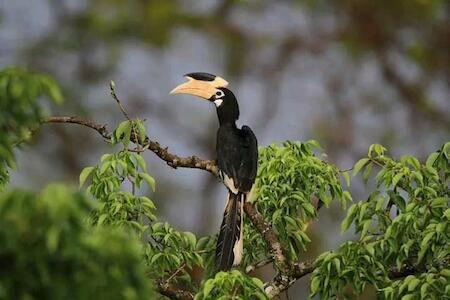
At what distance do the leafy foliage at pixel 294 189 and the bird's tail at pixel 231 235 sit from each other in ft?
0.24

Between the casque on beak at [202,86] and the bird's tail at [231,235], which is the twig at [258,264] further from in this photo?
the casque on beak at [202,86]

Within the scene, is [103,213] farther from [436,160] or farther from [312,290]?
[436,160]

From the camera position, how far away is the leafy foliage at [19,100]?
246 cm

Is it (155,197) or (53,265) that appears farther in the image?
(155,197)

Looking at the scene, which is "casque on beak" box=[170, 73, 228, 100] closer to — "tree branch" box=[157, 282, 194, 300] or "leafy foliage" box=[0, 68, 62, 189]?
"tree branch" box=[157, 282, 194, 300]

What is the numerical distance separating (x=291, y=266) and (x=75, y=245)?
1.93 metres

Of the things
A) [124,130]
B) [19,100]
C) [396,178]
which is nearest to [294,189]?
[396,178]

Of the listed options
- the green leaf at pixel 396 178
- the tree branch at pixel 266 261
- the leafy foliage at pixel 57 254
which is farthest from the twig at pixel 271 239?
the leafy foliage at pixel 57 254

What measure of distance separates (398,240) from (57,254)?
1804mm

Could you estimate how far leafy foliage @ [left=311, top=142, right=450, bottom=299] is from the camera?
12.0 feet

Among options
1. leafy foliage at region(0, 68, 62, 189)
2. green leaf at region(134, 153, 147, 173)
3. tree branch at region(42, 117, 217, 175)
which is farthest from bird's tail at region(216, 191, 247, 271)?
leafy foliage at region(0, 68, 62, 189)

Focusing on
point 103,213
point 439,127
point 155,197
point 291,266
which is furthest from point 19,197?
point 439,127

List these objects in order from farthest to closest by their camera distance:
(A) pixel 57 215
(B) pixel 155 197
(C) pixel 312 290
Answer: (B) pixel 155 197
(C) pixel 312 290
(A) pixel 57 215

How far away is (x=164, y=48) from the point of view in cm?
1115
